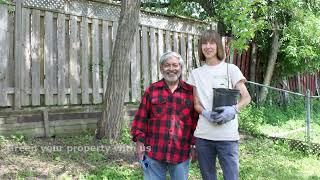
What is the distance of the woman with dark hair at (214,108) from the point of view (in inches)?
145

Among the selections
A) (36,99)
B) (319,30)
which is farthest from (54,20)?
(319,30)

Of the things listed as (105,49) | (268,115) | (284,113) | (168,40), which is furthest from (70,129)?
(284,113)

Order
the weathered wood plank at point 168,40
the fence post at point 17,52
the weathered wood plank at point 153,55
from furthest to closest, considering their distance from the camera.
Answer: the weathered wood plank at point 168,40 < the weathered wood plank at point 153,55 < the fence post at point 17,52

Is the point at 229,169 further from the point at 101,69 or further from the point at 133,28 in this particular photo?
the point at 101,69

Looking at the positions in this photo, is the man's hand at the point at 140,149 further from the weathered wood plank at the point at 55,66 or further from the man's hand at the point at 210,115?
the weathered wood plank at the point at 55,66

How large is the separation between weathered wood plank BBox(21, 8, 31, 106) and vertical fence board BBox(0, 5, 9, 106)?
260 millimetres

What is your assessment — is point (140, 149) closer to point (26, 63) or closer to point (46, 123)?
point (46, 123)

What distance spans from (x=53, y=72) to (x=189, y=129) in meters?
3.66

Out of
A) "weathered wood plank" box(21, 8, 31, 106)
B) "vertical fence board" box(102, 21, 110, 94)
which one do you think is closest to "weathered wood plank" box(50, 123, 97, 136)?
"weathered wood plank" box(21, 8, 31, 106)

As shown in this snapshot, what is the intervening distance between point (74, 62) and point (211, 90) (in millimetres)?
3825

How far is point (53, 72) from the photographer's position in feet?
22.3

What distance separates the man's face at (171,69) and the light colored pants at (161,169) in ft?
2.35

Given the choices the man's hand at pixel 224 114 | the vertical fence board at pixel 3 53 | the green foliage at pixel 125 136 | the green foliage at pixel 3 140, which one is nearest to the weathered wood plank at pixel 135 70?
the green foliage at pixel 125 136

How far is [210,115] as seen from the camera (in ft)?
11.9
